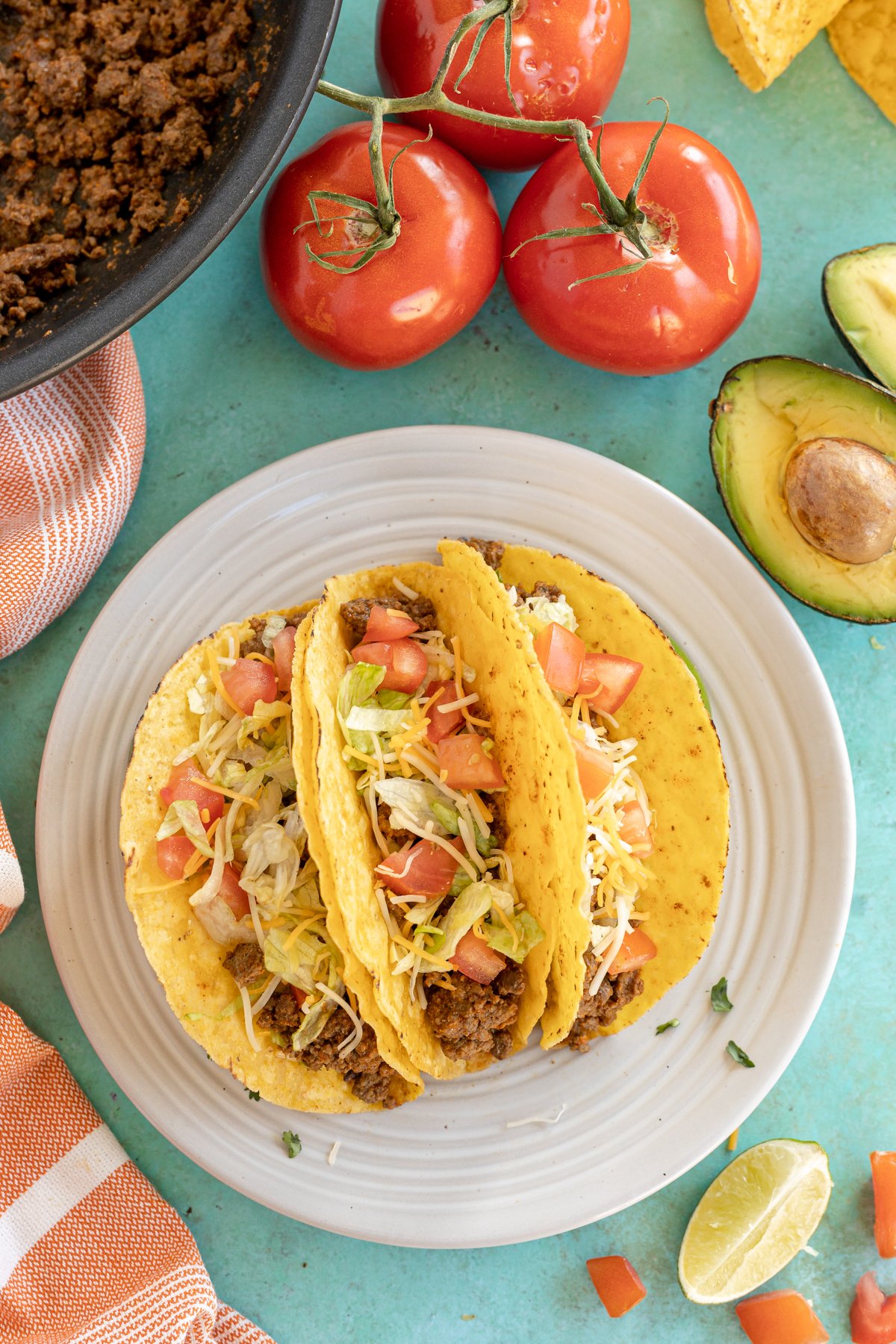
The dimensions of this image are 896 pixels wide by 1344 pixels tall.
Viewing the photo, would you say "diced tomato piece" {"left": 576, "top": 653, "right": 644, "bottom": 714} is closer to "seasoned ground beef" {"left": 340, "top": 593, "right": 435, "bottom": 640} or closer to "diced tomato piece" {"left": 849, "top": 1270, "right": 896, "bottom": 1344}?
"seasoned ground beef" {"left": 340, "top": 593, "right": 435, "bottom": 640}

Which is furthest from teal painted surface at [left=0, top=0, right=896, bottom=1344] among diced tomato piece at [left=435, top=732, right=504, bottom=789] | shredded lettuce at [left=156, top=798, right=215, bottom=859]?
diced tomato piece at [left=435, top=732, right=504, bottom=789]

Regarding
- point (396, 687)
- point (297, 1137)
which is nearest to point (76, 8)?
point (396, 687)

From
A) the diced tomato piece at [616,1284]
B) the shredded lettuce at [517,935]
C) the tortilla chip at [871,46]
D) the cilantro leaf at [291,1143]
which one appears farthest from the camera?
the tortilla chip at [871,46]

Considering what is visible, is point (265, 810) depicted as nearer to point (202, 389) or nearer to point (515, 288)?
point (202, 389)

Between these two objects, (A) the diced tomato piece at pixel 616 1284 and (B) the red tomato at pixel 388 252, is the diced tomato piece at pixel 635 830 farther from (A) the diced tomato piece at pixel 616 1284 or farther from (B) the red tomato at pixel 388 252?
(B) the red tomato at pixel 388 252

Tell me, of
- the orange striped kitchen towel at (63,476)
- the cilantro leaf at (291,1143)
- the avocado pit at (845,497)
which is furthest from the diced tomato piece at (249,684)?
the avocado pit at (845,497)
